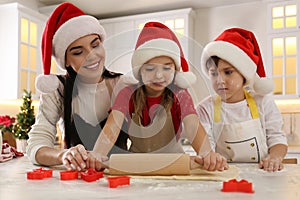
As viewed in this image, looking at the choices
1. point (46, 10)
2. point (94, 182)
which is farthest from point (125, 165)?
point (46, 10)

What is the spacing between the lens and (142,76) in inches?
36.3

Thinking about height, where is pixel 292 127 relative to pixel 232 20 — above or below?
below

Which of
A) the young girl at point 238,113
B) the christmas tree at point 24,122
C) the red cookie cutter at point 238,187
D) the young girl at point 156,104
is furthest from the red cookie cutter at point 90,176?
the christmas tree at point 24,122

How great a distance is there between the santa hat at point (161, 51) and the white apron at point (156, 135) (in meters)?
0.12

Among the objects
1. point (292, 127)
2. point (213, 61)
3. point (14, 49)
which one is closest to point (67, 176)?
point (213, 61)

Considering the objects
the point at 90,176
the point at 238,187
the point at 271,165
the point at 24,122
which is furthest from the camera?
the point at 24,122

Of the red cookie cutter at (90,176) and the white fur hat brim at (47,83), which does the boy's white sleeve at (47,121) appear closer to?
the white fur hat brim at (47,83)

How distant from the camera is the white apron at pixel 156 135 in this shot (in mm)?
1002

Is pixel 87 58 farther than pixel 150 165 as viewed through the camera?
Yes

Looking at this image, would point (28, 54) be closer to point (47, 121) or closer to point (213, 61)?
point (47, 121)

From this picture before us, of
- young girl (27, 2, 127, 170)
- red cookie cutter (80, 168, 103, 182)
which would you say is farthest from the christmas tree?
red cookie cutter (80, 168, 103, 182)

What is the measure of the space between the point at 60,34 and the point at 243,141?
0.69 meters

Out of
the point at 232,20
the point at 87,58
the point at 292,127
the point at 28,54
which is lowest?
the point at 292,127

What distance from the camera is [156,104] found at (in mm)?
1017
